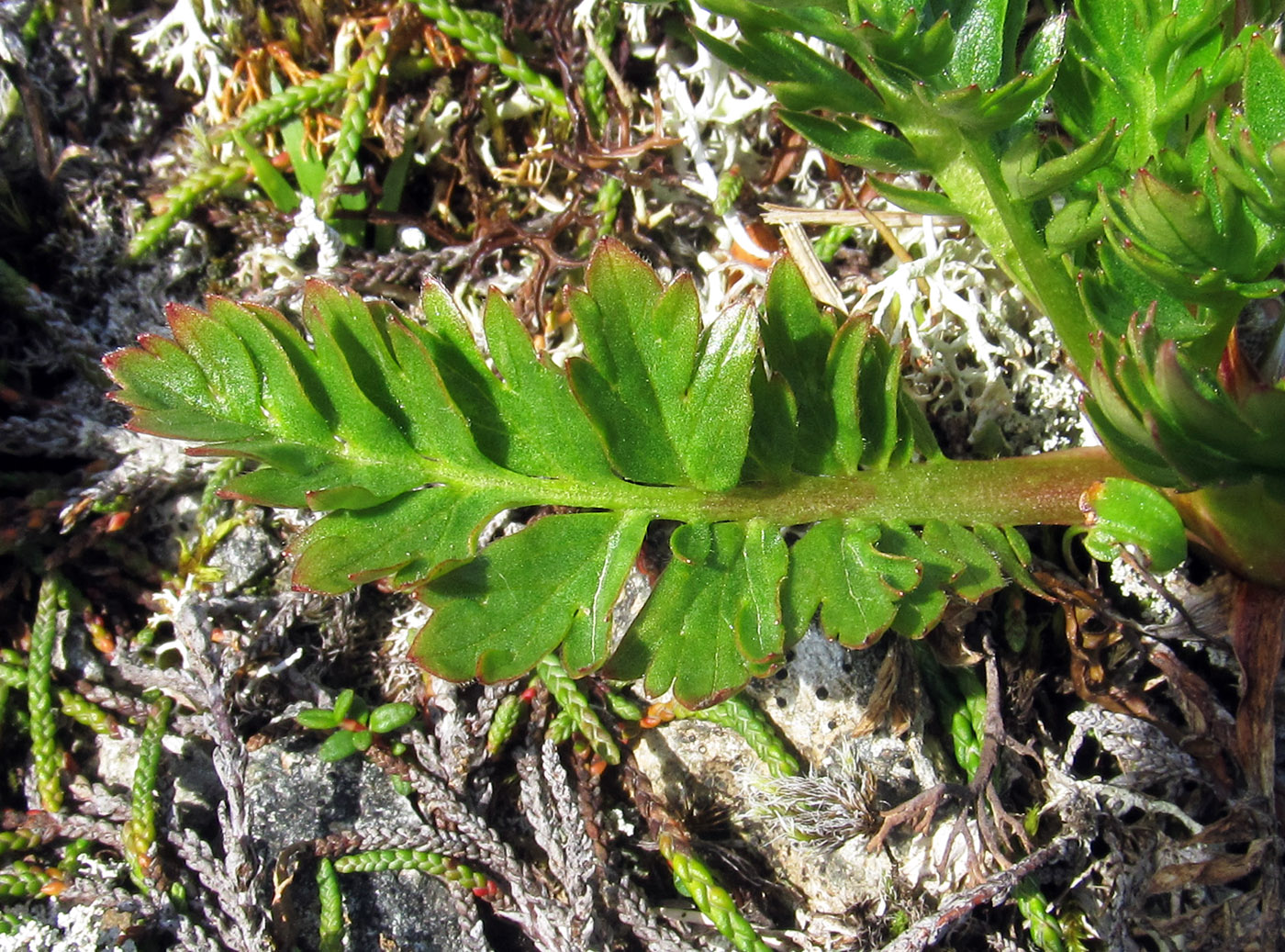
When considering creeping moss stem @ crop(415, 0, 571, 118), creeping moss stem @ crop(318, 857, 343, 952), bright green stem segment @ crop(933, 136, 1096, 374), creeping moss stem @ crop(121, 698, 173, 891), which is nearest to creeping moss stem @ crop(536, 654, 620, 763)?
creeping moss stem @ crop(318, 857, 343, 952)

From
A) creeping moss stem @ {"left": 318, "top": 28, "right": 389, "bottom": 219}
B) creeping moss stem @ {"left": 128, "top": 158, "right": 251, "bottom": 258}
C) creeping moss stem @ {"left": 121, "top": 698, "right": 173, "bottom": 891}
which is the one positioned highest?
creeping moss stem @ {"left": 318, "top": 28, "right": 389, "bottom": 219}

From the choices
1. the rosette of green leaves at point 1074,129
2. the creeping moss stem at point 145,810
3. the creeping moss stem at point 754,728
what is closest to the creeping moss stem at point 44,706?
the creeping moss stem at point 145,810

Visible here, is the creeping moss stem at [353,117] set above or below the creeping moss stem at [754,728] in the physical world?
above

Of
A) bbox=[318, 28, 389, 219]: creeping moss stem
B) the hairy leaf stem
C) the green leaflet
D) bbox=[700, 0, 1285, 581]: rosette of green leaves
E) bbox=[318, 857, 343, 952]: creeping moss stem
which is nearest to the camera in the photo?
bbox=[700, 0, 1285, 581]: rosette of green leaves

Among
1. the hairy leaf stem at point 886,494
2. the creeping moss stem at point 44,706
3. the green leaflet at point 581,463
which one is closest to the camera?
the green leaflet at point 581,463

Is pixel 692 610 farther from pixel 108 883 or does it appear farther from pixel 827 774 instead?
pixel 108 883

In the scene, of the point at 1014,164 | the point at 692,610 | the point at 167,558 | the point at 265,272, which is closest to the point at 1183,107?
the point at 1014,164

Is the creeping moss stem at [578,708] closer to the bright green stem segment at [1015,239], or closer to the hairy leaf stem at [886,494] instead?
the hairy leaf stem at [886,494]

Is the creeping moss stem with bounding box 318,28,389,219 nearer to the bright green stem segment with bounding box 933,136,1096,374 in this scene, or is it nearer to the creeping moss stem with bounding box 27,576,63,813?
the creeping moss stem with bounding box 27,576,63,813
